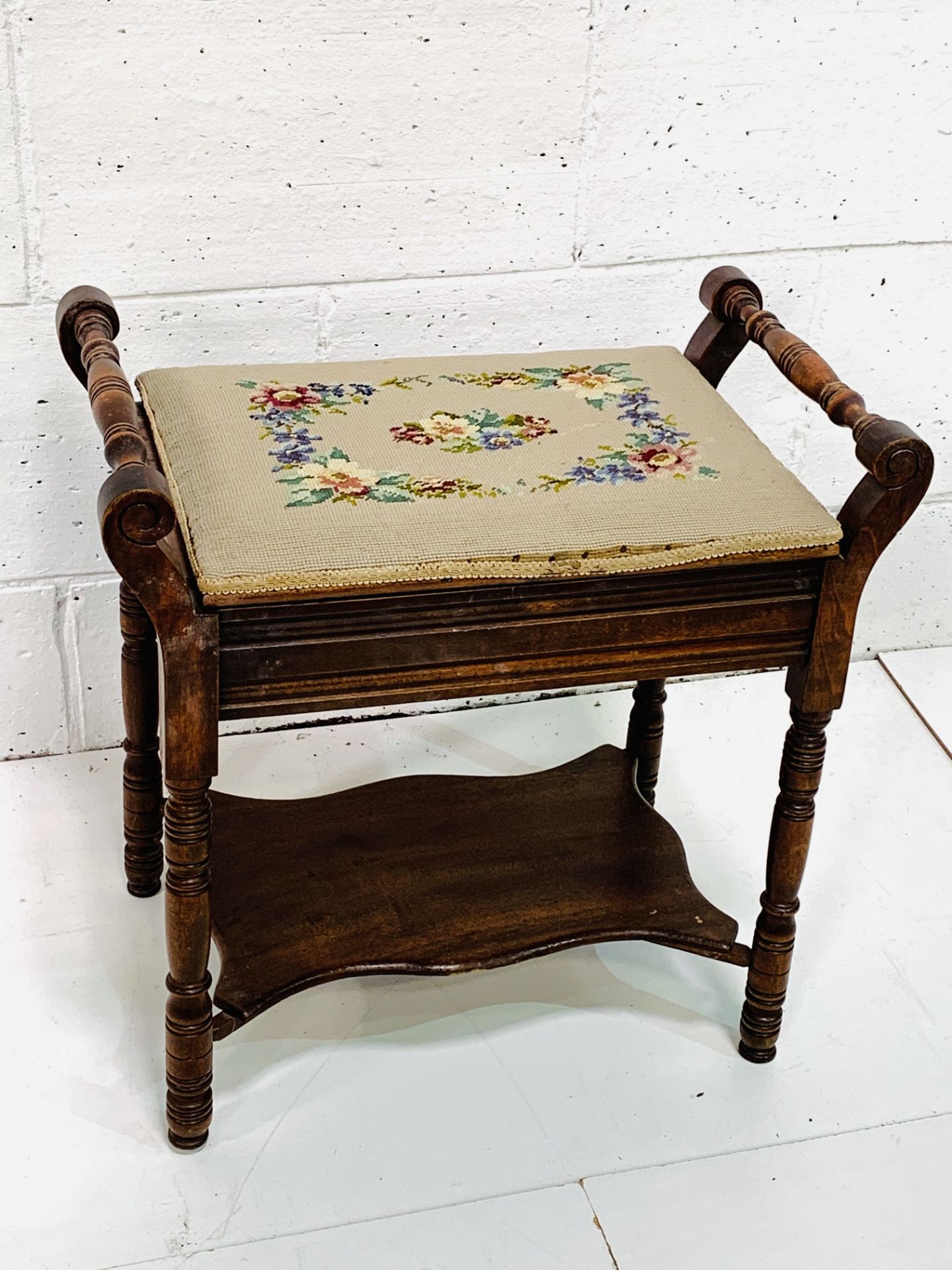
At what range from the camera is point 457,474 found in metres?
1.17

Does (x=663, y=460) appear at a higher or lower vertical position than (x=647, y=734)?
higher

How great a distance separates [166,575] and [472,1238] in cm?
59

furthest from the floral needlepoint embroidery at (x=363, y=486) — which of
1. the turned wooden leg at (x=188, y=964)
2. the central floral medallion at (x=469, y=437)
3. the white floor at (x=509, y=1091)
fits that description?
the white floor at (x=509, y=1091)

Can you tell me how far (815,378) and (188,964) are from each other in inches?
27.0

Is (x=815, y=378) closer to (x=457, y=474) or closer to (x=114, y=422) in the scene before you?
(x=457, y=474)

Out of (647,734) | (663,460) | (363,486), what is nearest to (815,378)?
(663,460)

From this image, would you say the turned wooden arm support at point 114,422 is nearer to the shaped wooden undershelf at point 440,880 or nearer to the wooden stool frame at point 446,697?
the wooden stool frame at point 446,697

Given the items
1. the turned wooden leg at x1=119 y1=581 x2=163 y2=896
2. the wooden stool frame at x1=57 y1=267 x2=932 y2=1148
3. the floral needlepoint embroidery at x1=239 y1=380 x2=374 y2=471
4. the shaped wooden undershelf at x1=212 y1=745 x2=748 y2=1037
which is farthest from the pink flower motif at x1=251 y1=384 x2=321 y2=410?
the shaped wooden undershelf at x1=212 y1=745 x2=748 y2=1037

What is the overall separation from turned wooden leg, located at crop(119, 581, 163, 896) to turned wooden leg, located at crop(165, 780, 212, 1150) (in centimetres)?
24

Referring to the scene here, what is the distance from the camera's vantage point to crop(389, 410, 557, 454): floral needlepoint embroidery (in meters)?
1.23

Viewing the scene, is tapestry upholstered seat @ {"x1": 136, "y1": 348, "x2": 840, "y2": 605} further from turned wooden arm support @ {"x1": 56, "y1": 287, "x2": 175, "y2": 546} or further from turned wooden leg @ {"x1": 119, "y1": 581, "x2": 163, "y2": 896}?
turned wooden leg @ {"x1": 119, "y1": 581, "x2": 163, "y2": 896}

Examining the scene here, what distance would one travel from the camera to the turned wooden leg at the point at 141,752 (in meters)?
1.38

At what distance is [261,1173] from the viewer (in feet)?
4.16

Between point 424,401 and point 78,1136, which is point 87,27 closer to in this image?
point 424,401
